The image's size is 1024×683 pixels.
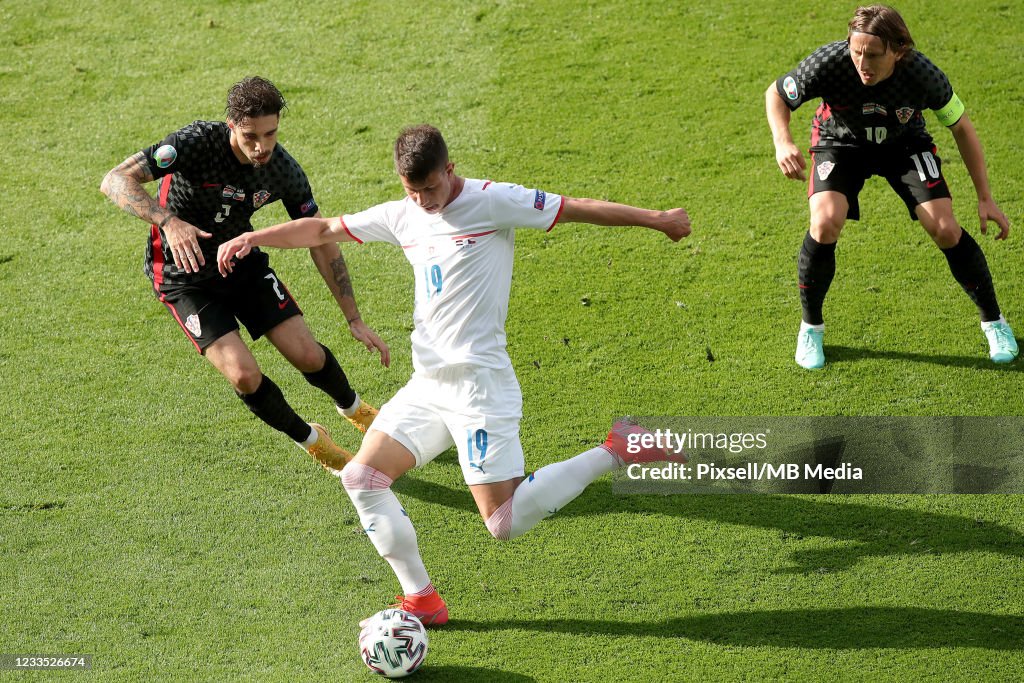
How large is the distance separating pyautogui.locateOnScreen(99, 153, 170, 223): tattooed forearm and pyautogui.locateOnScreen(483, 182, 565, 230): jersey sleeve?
154 centimetres

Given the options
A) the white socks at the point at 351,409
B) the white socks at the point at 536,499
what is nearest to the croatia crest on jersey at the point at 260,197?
the white socks at the point at 351,409

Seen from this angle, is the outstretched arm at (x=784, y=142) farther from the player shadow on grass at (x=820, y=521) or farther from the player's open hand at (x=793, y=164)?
the player shadow on grass at (x=820, y=521)

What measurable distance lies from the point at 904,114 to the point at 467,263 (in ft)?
8.67

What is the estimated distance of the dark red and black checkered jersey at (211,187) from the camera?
523cm

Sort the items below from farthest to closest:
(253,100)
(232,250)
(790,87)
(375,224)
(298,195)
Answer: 1. (790,87)
2. (298,195)
3. (253,100)
4. (375,224)
5. (232,250)

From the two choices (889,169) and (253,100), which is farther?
(889,169)

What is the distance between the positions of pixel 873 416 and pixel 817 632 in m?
1.60

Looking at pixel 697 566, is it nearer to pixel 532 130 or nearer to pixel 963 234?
pixel 963 234

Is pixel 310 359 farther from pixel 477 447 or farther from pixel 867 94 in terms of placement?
pixel 867 94

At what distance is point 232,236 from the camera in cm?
546

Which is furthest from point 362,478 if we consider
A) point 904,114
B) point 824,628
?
point 904,114

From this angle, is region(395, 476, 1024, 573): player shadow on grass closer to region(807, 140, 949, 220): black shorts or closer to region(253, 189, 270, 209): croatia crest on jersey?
region(253, 189, 270, 209): croatia crest on jersey

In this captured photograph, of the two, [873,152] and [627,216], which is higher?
[627,216]

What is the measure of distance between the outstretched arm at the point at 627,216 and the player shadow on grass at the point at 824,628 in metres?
1.59
